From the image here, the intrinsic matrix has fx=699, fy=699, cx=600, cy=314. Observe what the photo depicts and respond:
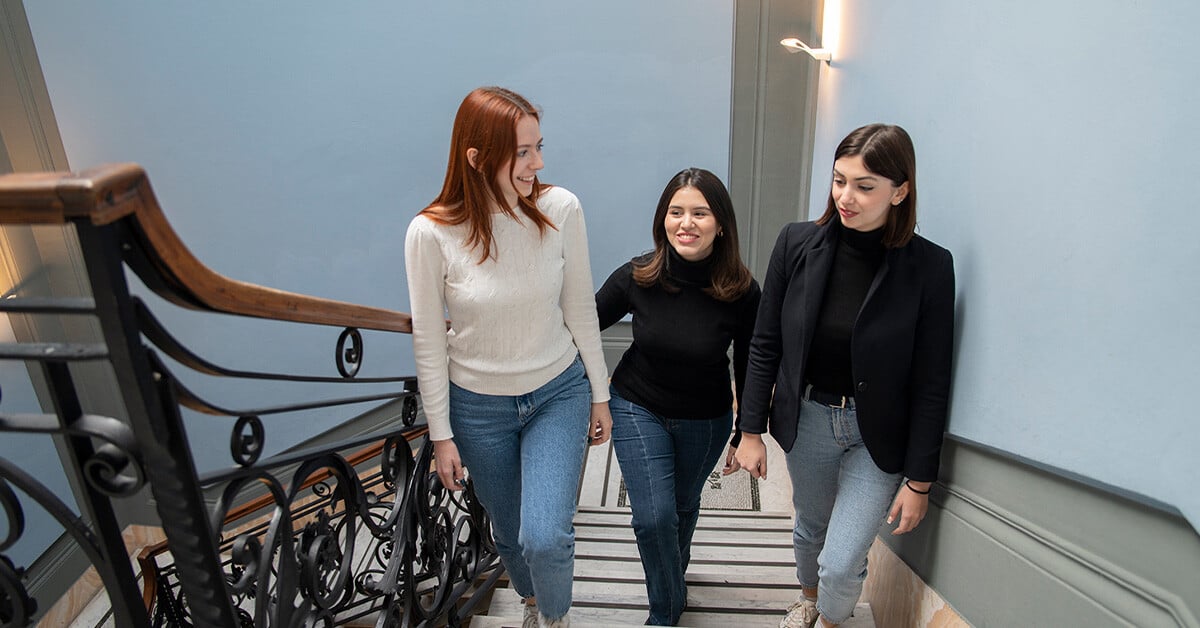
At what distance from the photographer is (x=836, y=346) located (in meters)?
1.87

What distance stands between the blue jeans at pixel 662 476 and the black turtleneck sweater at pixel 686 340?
0.16 ft

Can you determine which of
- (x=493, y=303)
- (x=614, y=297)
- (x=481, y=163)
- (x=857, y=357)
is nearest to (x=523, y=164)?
(x=481, y=163)

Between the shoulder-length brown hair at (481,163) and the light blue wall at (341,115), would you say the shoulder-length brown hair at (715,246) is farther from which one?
the light blue wall at (341,115)

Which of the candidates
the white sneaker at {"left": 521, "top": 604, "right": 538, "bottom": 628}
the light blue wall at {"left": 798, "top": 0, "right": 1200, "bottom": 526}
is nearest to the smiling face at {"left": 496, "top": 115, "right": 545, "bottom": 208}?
the light blue wall at {"left": 798, "top": 0, "right": 1200, "bottom": 526}

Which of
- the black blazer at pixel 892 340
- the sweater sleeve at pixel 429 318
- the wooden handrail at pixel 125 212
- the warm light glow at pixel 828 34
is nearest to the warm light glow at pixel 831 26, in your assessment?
the warm light glow at pixel 828 34

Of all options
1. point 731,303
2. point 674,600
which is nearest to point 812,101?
point 731,303

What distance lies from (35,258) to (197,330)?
2.84 ft

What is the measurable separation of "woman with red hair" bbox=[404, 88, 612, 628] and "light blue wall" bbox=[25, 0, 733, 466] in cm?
270

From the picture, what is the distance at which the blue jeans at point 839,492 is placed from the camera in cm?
189

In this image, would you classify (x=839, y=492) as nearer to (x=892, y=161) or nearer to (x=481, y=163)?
(x=892, y=161)

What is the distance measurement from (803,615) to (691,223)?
128cm

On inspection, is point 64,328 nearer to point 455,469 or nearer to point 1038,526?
point 455,469

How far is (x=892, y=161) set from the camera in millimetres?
1681

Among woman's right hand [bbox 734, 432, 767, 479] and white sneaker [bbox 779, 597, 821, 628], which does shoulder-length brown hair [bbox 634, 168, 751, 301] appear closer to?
woman's right hand [bbox 734, 432, 767, 479]
